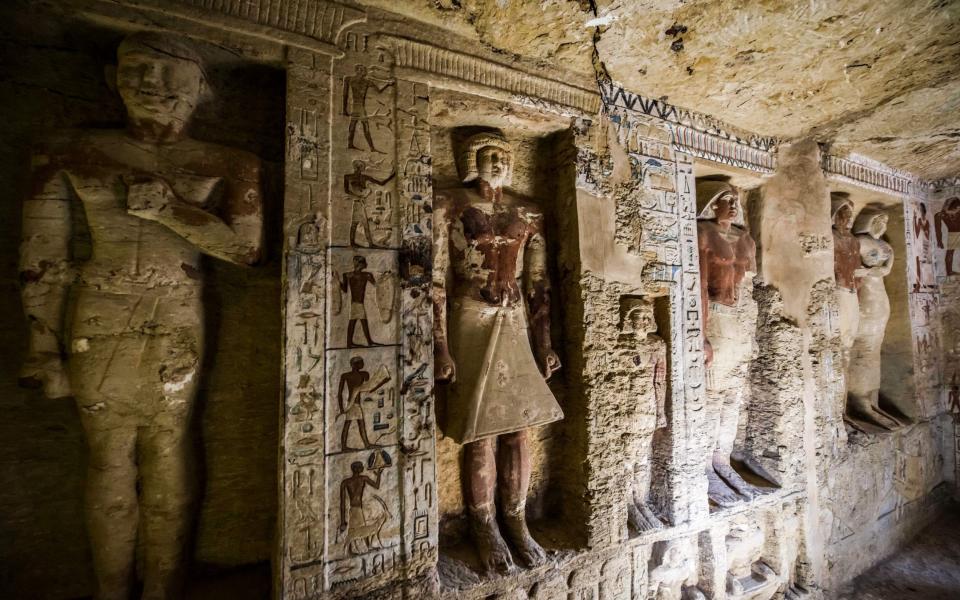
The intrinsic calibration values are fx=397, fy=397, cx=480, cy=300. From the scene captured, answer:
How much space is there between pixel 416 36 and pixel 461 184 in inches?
33.3

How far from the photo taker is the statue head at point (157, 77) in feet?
5.81

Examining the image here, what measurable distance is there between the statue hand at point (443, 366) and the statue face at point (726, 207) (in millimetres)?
2663

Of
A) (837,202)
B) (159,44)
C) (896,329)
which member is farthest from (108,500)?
(896,329)

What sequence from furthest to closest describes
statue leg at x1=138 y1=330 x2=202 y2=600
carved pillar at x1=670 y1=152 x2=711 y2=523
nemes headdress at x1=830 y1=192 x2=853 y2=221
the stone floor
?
nemes headdress at x1=830 y1=192 x2=853 y2=221, the stone floor, carved pillar at x1=670 y1=152 x2=711 y2=523, statue leg at x1=138 y1=330 x2=202 y2=600

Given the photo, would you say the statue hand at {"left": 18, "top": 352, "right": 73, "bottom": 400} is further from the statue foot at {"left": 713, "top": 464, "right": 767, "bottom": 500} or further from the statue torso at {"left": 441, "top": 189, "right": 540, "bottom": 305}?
the statue foot at {"left": 713, "top": 464, "right": 767, "bottom": 500}

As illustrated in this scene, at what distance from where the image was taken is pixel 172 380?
6.00 feet

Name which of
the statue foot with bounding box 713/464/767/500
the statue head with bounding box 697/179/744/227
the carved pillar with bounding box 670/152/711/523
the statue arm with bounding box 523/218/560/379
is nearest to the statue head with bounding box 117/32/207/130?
the statue arm with bounding box 523/218/560/379

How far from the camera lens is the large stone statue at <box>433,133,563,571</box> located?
7.46 feet

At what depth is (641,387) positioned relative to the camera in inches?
106

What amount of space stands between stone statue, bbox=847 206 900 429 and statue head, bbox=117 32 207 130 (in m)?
5.95

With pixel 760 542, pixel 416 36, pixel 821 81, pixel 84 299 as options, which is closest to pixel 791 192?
pixel 821 81

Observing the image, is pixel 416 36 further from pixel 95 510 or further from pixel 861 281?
pixel 861 281

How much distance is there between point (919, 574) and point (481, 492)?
4.61m

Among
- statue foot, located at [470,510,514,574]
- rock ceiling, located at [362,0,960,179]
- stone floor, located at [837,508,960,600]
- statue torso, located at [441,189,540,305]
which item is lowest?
stone floor, located at [837,508,960,600]
